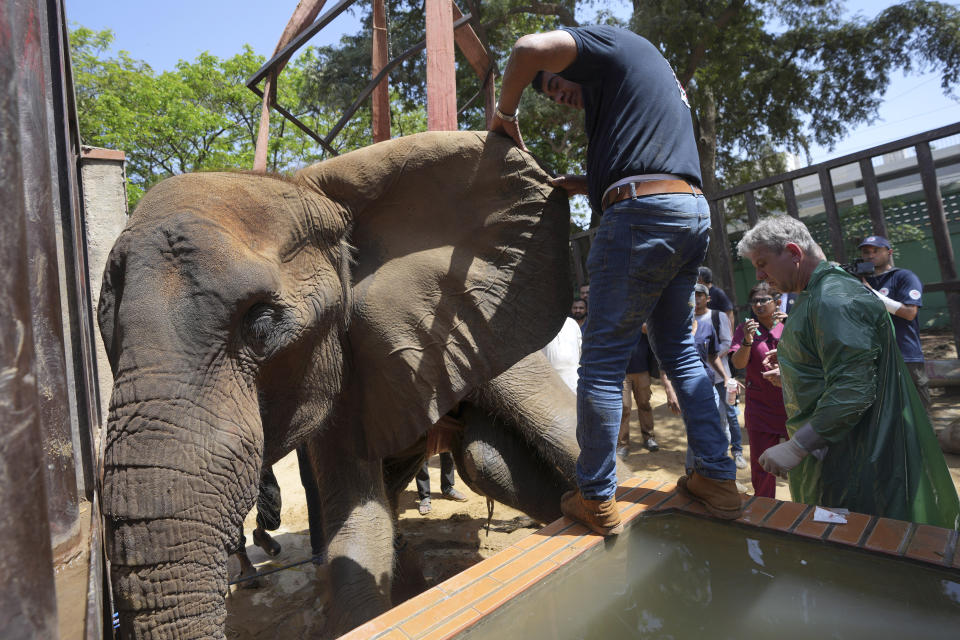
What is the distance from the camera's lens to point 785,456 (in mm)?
2291

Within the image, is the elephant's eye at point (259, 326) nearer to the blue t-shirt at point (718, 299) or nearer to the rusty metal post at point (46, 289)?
the rusty metal post at point (46, 289)

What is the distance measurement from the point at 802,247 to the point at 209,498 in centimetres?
258

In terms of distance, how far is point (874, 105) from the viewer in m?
14.0

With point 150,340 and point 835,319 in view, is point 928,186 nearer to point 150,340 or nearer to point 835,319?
point 835,319

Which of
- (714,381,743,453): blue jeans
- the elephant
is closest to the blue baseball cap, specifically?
(714,381,743,453): blue jeans

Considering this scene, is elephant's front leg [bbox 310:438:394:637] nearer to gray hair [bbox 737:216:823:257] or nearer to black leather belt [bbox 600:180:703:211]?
black leather belt [bbox 600:180:703:211]

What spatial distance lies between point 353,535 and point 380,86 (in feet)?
11.3

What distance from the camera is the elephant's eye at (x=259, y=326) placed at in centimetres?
191

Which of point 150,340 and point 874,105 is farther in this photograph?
point 874,105

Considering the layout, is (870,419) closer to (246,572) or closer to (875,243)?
(875,243)

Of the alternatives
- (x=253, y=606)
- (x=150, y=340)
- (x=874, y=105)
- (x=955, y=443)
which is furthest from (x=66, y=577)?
(x=874, y=105)

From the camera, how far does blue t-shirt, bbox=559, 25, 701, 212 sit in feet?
6.51

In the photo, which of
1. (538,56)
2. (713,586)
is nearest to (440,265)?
(538,56)

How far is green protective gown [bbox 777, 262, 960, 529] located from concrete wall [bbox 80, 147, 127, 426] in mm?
6982
